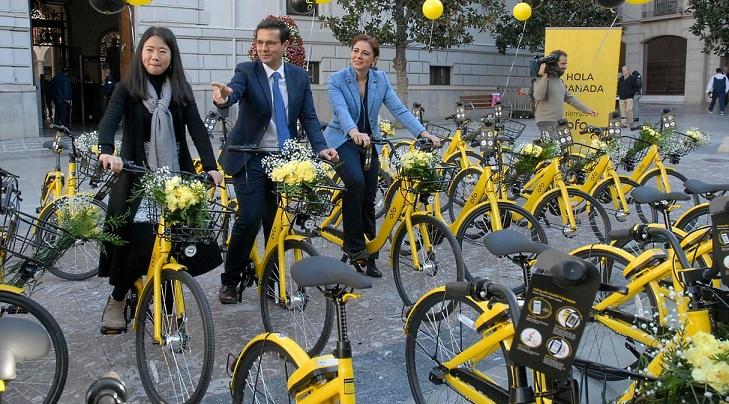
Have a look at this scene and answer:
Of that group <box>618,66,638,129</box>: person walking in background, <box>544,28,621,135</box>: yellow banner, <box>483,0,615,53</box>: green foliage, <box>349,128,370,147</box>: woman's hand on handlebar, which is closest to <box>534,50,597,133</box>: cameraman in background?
<box>544,28,621,135</box>: yellow banner

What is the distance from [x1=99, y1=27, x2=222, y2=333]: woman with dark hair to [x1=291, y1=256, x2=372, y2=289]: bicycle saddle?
1.59m

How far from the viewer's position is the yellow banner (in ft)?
36.0

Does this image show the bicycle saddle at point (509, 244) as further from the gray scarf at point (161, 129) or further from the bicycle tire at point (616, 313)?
the gray scarf at point (161, 129)

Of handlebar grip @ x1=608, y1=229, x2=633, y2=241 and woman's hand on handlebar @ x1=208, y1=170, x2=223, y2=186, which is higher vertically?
woman's hand on handlebar @ x1=208, y1=170, x2=223, y2=186

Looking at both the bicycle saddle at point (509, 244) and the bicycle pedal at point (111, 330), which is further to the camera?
the bicycle pedal at point (111, 330)

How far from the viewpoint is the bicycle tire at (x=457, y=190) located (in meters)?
7.50

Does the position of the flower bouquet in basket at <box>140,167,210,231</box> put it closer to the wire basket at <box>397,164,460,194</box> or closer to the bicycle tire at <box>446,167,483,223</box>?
the wire basket at <box>397,164,460,194</box>

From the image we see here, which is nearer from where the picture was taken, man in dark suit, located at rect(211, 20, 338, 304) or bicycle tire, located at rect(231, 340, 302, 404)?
bicycle tire, located at rect(231, 340, 302, 404)

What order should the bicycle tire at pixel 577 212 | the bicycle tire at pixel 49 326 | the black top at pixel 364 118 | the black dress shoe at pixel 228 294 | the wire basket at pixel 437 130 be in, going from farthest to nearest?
1. the wire basket at pixel 437 130
2. the bicycle tire at pixel 577 212
3. the black top at pixel 364 118
4. the black dress shoe at pixel 228 294
5. the bicycle tire at pixel 49 326

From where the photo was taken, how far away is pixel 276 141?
15.4ft

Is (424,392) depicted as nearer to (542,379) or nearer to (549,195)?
(542,379)

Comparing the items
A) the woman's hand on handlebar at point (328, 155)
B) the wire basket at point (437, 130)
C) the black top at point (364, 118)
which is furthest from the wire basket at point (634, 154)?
the woman's hand on handlebar at point (328, 155)

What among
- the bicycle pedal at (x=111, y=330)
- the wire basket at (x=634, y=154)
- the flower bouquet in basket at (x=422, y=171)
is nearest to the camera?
the bicycle pedal at (x=111, y=330)

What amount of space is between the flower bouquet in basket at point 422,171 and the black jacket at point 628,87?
18.2 meters
